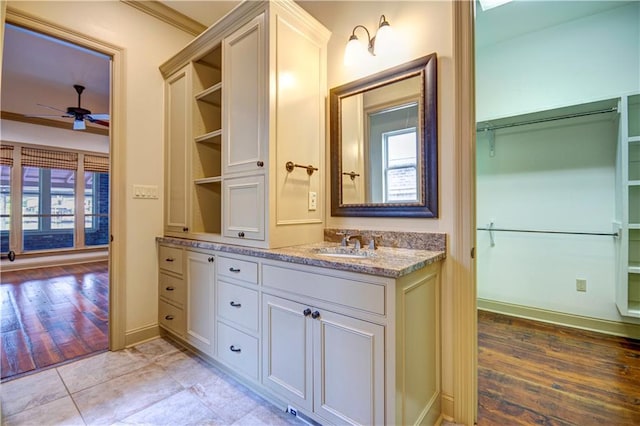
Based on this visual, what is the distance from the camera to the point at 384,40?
1736 mm

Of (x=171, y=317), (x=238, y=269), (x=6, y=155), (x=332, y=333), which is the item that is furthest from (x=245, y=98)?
(x=6, y=155)

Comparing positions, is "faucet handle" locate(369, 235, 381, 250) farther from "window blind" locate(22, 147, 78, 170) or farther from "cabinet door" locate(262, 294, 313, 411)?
"window blind" locate(22, 147, 78, 170)

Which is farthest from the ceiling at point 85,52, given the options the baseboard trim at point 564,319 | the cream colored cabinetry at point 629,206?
the baseboard trim at point 564,319

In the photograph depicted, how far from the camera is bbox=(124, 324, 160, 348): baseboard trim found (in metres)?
2.30

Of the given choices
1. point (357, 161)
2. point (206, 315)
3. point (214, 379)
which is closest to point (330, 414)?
point (214, 379)

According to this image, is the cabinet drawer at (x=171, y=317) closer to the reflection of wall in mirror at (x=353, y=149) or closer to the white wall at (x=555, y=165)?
the reflection of wall in mirror at (x=353, y=149)

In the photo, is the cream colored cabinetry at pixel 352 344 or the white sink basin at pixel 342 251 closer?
the cream colored cabinetry at pixel 352 344

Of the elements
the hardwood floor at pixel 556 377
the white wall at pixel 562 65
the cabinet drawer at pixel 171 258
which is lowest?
the hardwood floor at pixel 556 377

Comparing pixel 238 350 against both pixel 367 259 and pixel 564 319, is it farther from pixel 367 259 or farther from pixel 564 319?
pixel 564 319

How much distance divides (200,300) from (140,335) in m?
0.80

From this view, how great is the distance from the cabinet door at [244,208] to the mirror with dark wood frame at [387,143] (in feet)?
1.83

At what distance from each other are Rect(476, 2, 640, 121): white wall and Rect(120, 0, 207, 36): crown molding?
2909 mm

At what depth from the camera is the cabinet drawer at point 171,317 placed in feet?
7.29

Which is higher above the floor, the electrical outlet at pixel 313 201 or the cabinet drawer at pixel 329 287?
the electrical outlet at pixel 313 201
